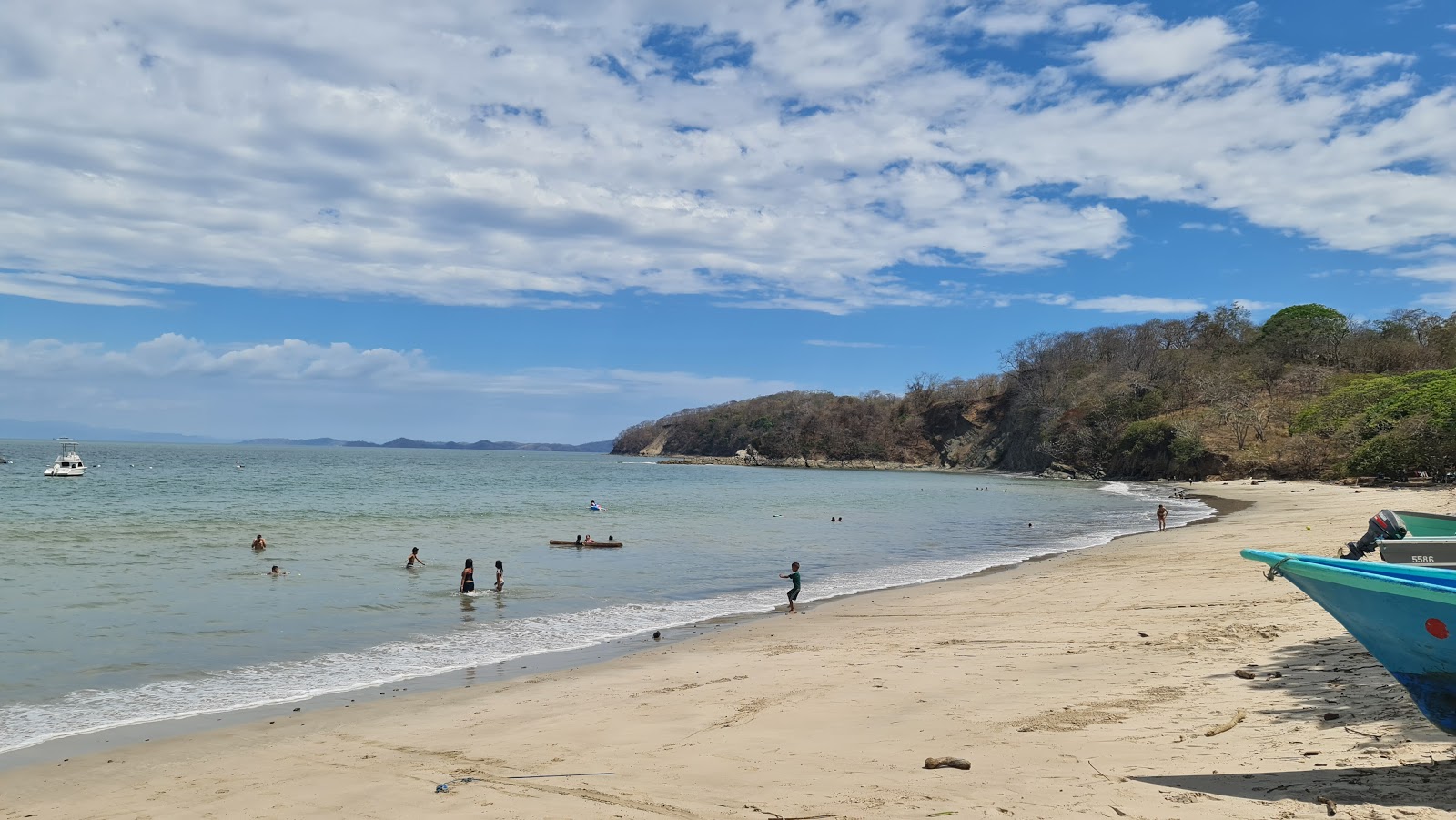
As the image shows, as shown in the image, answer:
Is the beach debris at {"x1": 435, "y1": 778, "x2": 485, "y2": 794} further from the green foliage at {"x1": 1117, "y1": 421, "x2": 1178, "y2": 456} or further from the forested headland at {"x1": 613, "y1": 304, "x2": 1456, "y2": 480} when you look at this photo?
the green foliage at {"x1": 1117, "y1": 421, "x2": 1178, "y2": 456}

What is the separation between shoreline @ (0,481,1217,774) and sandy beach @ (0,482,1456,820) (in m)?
0.30

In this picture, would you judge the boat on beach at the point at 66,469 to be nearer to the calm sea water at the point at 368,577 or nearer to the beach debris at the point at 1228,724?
the calm sea water at the point at 368,577

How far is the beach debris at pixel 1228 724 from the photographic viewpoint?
6.34m

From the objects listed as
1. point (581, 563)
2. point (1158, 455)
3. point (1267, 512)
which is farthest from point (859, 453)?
point (581, 563)

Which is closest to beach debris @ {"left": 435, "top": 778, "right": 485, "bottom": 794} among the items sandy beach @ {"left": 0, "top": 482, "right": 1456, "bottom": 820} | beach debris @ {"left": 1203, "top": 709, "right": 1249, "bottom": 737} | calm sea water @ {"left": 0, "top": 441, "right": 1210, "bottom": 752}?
sandy beach @ {"left": 0, "top": 482, "right": 1456, "bottom": 820}

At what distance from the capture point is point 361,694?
33.8 feet

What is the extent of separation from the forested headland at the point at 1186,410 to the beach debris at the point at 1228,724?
4711 cm

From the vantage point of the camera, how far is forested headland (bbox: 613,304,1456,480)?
5281 centimetres

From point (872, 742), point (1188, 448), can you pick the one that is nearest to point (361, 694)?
point (872, 742)

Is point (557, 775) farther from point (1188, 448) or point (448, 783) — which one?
point (1188, 448)

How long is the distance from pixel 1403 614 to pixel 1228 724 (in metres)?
1.57

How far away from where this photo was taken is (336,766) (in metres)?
7.22

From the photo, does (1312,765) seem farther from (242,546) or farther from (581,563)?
(242,546)

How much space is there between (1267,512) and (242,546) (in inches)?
1436
